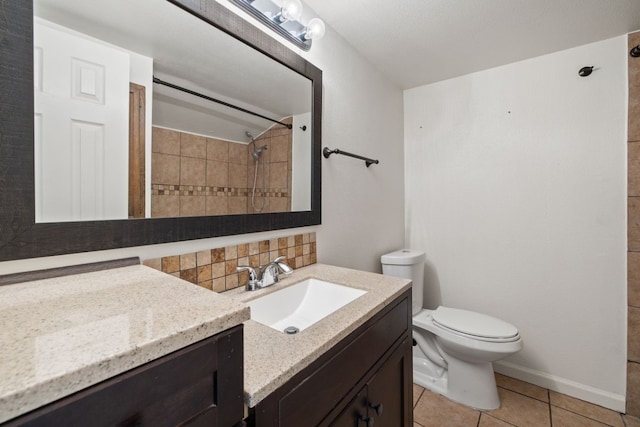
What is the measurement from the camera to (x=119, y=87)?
2.60 feet

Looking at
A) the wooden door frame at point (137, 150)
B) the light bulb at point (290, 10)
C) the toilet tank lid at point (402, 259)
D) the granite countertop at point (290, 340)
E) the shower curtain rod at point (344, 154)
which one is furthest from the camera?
the toilet tank lid at point (402, 259)

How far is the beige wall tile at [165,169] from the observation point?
33.9 inches

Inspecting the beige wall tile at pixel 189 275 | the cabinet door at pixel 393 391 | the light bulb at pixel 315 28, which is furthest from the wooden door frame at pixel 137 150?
the cabinet door at pixel 393 391

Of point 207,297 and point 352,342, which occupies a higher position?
point 207,297

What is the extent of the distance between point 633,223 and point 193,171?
2.23 m

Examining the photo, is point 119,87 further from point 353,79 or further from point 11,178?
point 353,79

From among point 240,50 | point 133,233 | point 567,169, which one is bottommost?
point 133,233

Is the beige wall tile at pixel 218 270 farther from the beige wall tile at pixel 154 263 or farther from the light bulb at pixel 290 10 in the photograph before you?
the light bulb at pixel 290 10

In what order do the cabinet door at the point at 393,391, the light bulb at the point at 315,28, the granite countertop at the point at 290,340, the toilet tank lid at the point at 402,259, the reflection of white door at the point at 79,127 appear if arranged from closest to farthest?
1. the granite countertop at the point at 290,340
2. the reflection of white door at the point at 79,127
3. the cabinet door at the point at 393,391
4. the light bulb at the point at 315,28
5. the toilet tank lid at the point at 402,259

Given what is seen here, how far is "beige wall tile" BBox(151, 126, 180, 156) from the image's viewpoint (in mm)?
862

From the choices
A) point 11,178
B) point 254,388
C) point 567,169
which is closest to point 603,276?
point 567,169

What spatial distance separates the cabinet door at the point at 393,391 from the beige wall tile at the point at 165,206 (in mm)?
818

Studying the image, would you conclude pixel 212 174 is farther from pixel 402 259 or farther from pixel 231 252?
pixel 402 259

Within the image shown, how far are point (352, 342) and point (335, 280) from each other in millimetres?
399
